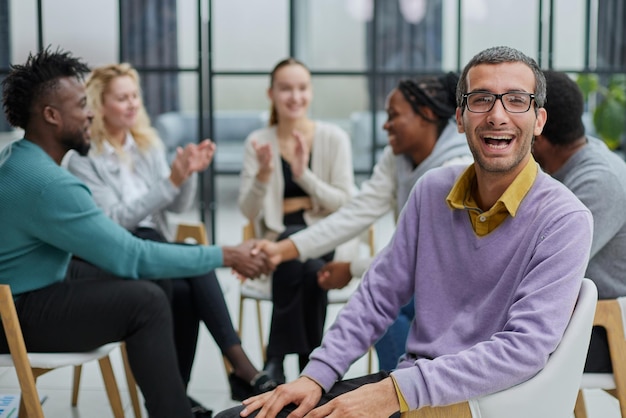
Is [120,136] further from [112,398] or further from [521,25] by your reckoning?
[521,25]

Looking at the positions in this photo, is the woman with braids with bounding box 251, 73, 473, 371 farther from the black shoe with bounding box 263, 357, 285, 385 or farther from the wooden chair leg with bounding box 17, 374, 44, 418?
the wooden chair leg with bounding box 17, 374, 44, 418

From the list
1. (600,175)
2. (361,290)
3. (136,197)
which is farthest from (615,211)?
(136,197)

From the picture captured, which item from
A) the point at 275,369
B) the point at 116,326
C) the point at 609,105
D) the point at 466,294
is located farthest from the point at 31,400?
the point at 609,105

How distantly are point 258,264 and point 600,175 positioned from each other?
1.24 m

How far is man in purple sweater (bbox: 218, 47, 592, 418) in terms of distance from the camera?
1782 millimetres

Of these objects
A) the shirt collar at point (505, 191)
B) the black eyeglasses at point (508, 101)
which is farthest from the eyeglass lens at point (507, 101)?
the shirt collar at point (505, 191)

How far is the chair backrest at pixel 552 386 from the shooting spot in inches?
69.9

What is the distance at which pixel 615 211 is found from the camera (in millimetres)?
2420

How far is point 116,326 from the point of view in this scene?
264cm

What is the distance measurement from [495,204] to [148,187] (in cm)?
211

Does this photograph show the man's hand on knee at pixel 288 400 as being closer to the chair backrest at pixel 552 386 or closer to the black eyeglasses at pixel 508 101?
the chair backrest at pixel 552 386

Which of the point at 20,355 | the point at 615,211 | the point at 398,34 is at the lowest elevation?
the point at 20,355

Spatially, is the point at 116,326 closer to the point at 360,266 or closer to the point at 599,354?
the point at 360,266

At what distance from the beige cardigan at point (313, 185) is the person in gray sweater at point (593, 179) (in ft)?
3.89
